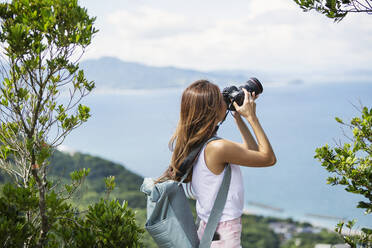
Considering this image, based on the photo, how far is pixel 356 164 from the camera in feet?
5.51

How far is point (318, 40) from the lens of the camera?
127 metres

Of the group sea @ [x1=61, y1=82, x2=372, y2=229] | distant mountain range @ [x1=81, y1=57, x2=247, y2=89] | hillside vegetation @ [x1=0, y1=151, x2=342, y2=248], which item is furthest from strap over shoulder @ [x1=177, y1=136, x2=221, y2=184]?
distant mountain range @ [x1=81, y1=57, x2=247, y2=89]

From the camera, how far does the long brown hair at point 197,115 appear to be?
4.60ft

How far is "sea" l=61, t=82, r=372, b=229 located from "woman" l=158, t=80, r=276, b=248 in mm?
19401

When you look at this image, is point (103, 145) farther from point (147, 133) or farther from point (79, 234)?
point (79, 234)

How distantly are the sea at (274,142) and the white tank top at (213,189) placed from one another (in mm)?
19392

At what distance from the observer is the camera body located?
154 centimetres

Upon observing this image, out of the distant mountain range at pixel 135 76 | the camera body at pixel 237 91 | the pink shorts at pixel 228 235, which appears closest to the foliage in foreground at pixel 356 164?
the camera body at pixel 237 91

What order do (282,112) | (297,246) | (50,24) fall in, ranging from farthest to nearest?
(282,112), (297,246), (50,24)

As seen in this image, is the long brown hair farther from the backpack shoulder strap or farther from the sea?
the sea

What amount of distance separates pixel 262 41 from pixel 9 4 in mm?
123818

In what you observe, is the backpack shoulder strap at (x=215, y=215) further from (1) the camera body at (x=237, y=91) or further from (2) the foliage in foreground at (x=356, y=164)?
(2) the foliage in foreground at (x=356, y=164)

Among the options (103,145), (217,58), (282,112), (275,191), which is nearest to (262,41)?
(217,58)

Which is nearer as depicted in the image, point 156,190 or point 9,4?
point 156,190
